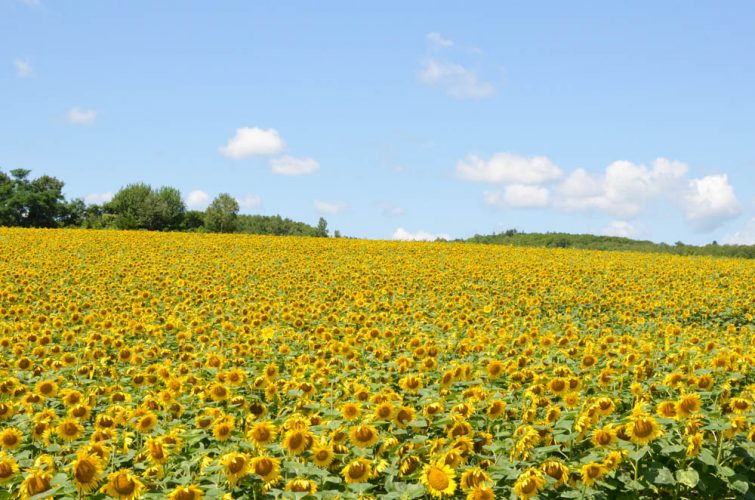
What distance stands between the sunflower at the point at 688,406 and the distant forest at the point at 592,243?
52474mm

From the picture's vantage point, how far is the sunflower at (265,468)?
3.80m

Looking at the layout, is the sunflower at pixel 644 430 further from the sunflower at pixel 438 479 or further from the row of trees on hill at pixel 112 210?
the row of trees on hill at pixel 112 210

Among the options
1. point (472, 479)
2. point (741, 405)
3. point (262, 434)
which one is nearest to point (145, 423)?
point (262, 434)

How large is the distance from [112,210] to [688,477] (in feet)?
347

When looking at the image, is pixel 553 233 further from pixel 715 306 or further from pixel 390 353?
pixel 390 353

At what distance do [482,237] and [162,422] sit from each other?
65518 millimetres

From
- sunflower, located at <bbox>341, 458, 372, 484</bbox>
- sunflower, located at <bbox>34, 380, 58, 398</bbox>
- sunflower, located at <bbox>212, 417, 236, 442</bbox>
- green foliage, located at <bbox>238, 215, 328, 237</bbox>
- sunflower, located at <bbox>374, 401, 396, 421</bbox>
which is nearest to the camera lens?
sunflower, located at <bbox>341, 458, 372, 484</bbox>

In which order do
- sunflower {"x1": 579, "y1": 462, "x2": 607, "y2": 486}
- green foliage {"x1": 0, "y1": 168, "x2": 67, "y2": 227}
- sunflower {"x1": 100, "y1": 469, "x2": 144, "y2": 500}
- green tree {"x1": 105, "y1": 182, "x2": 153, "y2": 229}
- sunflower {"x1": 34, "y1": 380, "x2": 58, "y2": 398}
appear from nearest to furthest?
sunflower {"x1": 100, "y1": 469, "x2": 144, "y2": 500} → sunflower {"x1": 579, "y1": 462, "x2": 607, "y2": 486} → sunflower {"x1": 34, "y1": 380, "x2": 58, "y2": 398} → green foliage {"x1": 0, "y1": 168, "x2": 67, "y2": 227} → green tree {"x1": 105, "y1": 182, "x2": 153, "y2": 229}

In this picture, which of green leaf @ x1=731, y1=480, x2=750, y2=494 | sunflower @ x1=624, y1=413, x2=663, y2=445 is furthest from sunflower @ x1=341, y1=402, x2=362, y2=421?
green leaf @ x1=731, y1=480, x2=750, y2=494

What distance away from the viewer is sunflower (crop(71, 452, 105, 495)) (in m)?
3.88

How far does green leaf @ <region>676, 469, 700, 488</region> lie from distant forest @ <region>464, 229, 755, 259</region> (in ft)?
174

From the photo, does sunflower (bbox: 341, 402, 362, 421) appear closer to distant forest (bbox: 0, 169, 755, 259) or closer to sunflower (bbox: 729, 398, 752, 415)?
sunflower (bbox: 729, 398, 752, 415)

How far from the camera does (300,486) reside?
375 centimetres

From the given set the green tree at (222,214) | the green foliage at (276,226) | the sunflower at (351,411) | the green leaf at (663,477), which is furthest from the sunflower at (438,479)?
the green foliage at (276,226)
